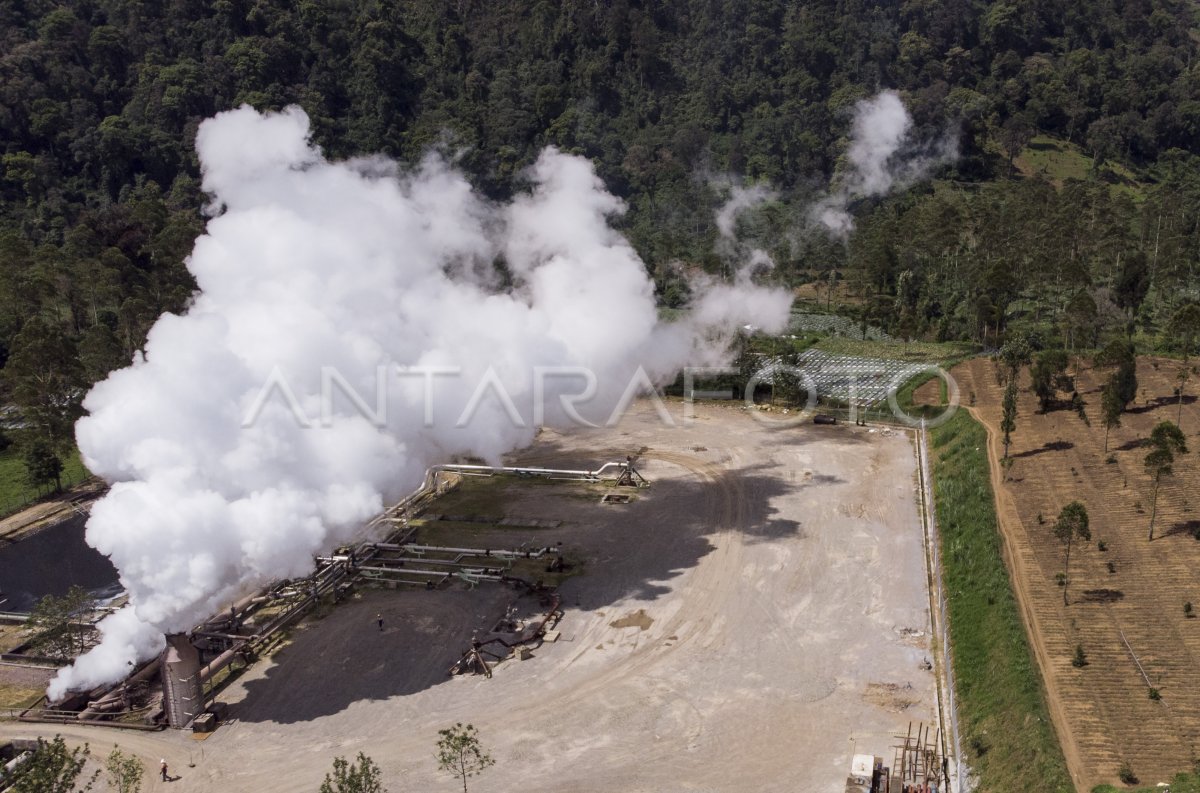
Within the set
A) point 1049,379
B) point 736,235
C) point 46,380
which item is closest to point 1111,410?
point 1049,379

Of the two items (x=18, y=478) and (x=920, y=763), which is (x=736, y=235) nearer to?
(x=18, y=478)

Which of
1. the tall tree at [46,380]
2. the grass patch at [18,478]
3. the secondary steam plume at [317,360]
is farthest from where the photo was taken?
the tall tree at [46,380]

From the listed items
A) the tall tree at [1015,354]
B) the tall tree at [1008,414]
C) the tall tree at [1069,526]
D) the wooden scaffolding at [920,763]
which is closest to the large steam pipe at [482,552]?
the wooden scaffolding at [920,763]

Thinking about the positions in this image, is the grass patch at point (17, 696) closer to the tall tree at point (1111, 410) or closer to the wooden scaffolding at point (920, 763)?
the wooden scaffolding at point (920, 763)

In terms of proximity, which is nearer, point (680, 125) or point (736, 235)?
point (736, 235)

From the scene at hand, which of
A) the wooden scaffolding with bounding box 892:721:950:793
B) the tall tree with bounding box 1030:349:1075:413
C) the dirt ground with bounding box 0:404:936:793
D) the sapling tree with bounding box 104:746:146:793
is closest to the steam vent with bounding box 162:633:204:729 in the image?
the dirt ground with bounding box 0:404:936:793

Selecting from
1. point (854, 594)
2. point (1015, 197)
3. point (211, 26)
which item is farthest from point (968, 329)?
point (211, 26)

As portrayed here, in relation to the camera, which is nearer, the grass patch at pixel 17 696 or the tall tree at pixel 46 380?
the grass patch at pixel 17 696
